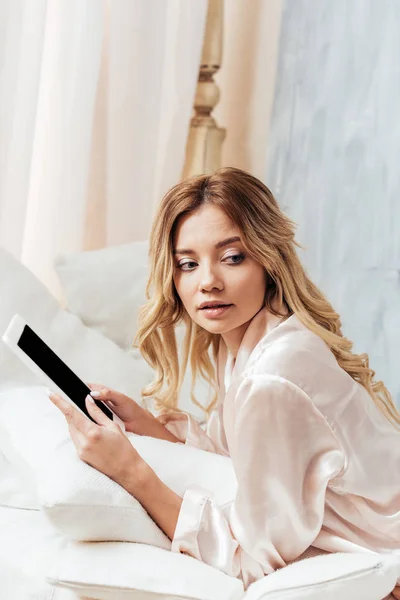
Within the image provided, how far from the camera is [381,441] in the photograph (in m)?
1.24

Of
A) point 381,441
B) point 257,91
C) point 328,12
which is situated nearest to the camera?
point 381,441

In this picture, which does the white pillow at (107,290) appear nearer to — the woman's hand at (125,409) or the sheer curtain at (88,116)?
the sheer curtain at (88,116)

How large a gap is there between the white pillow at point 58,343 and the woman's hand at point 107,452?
61cm

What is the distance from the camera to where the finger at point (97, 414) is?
127 cm

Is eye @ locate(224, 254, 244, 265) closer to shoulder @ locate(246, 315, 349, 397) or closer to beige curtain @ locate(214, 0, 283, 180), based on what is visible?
shoulder @ locate(246, 315, 349, 397)

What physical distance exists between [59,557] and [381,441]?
1.59ft

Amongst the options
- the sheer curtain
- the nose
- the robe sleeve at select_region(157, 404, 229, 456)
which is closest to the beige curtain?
the sheer curtain

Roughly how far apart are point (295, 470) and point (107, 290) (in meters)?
1.00

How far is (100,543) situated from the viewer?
46.3 inches

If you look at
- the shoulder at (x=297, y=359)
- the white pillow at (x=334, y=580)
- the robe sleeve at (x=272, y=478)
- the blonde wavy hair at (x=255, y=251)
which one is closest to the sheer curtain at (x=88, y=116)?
the blonde wavy hair at (x=255, y=251)

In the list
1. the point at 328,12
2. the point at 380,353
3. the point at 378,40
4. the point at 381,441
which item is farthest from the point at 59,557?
the point at 328,12

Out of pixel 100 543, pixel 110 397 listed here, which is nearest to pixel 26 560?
pixel 100 543

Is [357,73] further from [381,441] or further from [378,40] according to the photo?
[381,441]

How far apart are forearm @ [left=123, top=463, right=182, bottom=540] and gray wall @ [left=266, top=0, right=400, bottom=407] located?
97 cm
